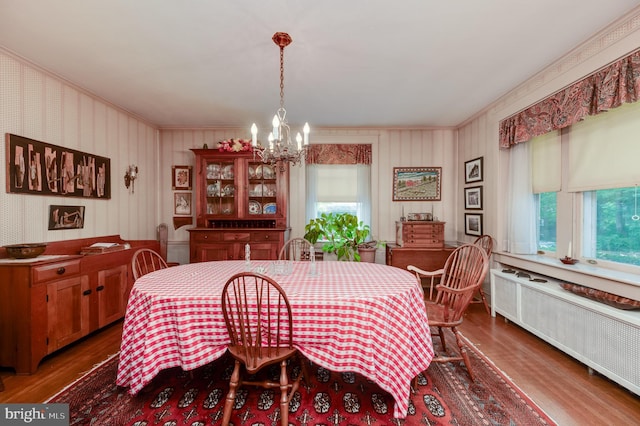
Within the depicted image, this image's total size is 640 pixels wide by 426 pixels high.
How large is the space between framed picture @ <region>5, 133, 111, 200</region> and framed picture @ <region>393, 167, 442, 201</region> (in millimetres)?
4066

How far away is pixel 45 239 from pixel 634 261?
522 centimetres

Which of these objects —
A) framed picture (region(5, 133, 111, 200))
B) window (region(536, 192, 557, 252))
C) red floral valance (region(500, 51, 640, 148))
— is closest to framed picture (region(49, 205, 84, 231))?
framed picture (region(5, 133, 111, 200))

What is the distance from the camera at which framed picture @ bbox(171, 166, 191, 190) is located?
15.0ft

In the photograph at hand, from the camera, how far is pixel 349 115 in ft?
13.0

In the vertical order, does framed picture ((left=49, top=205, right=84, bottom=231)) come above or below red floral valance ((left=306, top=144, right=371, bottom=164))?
below

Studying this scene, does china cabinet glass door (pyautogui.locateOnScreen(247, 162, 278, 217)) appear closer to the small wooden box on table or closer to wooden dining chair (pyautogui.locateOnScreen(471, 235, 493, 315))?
the small wooden box on table

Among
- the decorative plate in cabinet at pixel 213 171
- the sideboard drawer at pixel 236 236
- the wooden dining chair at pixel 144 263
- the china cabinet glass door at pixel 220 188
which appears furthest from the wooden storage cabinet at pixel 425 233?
the wooden dining chair at pixel 144 263

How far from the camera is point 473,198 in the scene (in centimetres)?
407

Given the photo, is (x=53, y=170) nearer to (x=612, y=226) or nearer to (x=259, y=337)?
(x=259, y=337)

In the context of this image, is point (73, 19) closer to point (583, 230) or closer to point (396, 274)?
point (396, 274)

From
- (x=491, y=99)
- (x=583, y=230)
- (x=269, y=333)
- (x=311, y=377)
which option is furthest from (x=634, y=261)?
(x=269, y=333)

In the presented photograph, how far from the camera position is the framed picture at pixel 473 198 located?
12.8ft

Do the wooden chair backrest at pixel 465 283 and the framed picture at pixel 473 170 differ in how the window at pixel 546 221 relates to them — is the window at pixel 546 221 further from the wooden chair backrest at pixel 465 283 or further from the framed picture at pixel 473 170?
the wooden chair backrest at pixel 465 283

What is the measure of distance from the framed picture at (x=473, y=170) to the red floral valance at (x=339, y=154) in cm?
147
